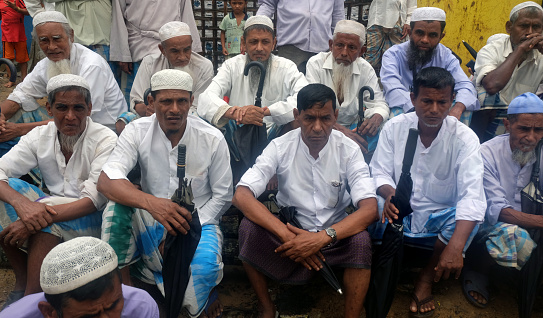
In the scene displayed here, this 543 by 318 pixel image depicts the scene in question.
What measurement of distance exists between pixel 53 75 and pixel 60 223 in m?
2.02

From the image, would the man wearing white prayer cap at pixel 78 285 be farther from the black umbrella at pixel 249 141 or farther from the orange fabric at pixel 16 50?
the orange fabric at pixel 16 50

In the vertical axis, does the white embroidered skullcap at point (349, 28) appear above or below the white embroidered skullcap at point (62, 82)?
above

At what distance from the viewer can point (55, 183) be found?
140 inches

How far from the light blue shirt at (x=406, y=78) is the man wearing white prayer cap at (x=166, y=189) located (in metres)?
2.24

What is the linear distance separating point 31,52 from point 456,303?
29.1ft

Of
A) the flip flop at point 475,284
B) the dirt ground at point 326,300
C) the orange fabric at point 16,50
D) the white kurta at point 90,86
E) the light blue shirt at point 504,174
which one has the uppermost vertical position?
the orange fabric at point 16,50

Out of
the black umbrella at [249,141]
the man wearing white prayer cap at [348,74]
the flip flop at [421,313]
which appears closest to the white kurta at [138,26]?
the man wearing white prayer cap at [348,74]

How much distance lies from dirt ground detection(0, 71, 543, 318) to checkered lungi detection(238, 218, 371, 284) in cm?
44

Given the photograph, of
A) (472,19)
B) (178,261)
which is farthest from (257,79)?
(472,19)

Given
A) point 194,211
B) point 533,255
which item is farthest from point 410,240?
point 194,211

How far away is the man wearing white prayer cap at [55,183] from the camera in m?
3.09

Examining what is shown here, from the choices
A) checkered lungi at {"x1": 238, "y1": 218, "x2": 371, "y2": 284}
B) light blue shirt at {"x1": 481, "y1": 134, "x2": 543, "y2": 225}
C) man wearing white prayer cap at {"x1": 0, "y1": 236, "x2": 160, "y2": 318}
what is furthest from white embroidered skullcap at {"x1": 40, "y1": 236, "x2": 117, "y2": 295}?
→ light blue shirt at {"x1": 481, "y1": 134, "x2": 543, "y2": 225}

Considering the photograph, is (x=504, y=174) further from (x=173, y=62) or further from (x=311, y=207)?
(x=173, y=62)

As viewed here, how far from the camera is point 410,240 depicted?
3473 millimetres
